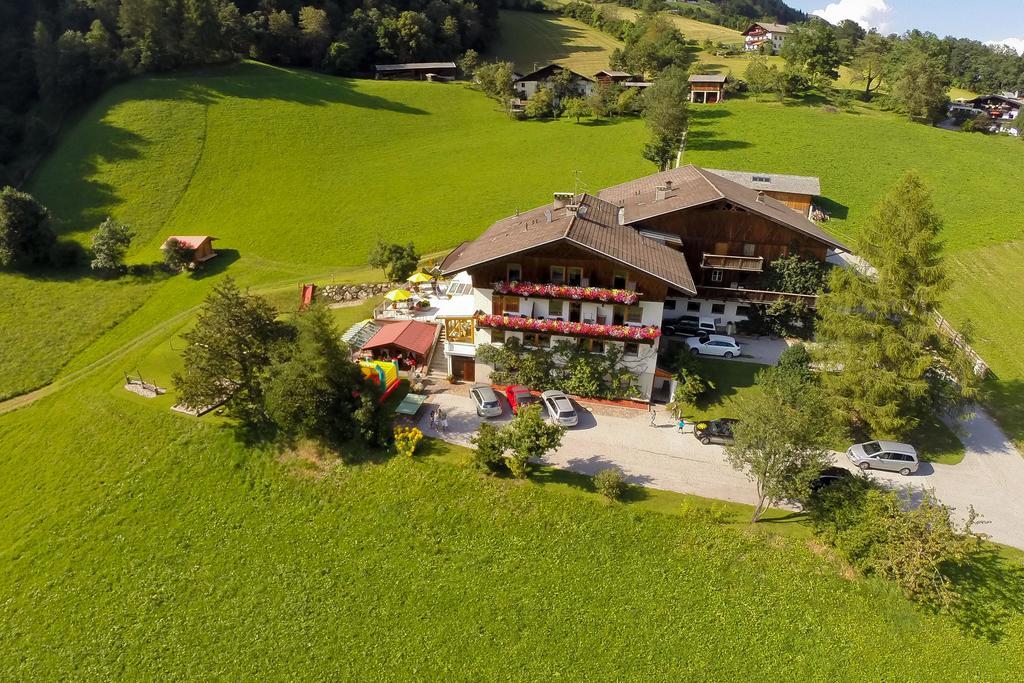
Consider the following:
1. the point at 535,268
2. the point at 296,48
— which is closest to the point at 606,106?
the point at 296,48

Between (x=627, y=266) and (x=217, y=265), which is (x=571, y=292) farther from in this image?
(x=217, y=265)

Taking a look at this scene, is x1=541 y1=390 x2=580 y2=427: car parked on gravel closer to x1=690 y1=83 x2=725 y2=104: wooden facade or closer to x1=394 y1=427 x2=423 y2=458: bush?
x1=394 y1=427 x2=423 y2=458: bush

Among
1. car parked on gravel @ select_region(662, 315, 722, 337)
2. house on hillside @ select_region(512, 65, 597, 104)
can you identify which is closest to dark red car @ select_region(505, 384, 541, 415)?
car parked on gravel @ select_region(662, 315, 722, 337)

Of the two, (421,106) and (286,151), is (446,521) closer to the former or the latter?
(286,151)

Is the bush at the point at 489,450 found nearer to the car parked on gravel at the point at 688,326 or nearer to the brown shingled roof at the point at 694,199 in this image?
the car parked on gravel at the point at 688,326

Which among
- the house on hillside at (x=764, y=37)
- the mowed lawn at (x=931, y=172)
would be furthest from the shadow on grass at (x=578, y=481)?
the house on hillside at (x=764, y=37)

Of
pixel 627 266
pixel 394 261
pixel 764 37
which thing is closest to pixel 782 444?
pixel 627 266
